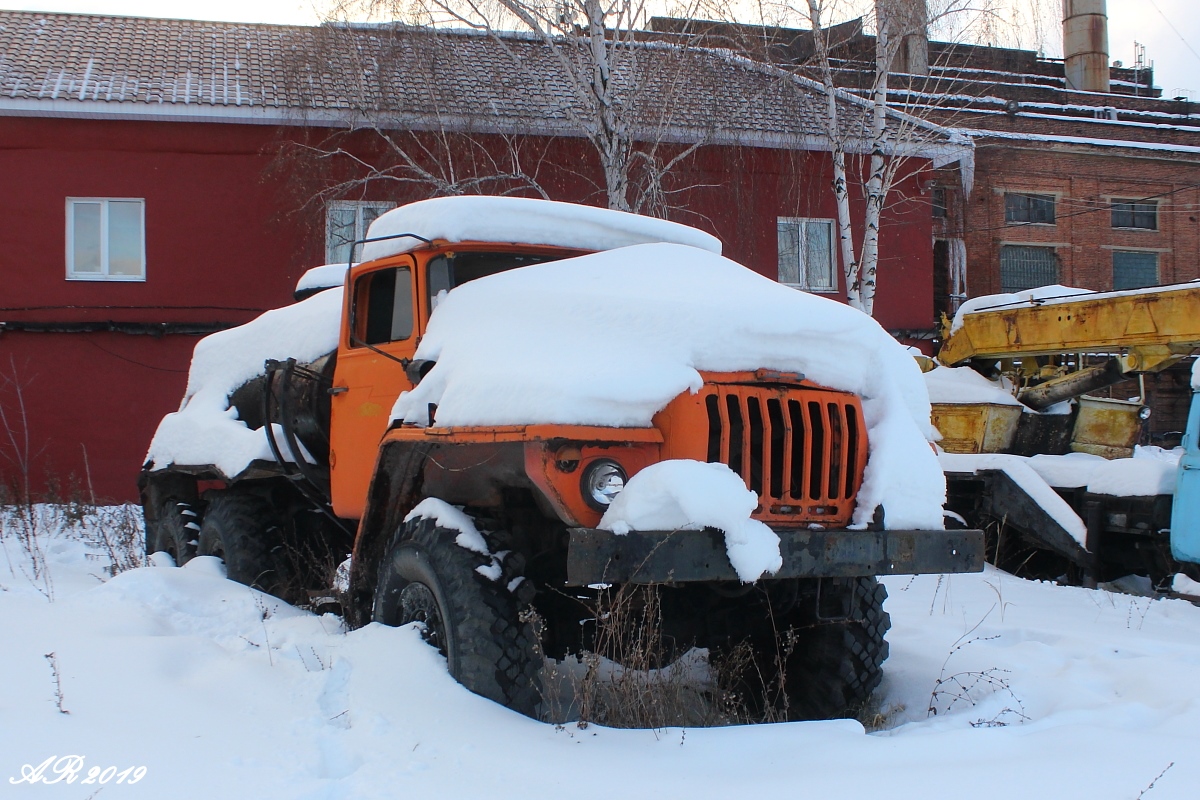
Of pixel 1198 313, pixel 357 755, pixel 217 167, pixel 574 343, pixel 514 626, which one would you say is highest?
pixel 217 167

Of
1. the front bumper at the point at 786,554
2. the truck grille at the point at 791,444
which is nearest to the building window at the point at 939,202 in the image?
the front bumper at the point at 786,554

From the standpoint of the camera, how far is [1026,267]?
79.3ft

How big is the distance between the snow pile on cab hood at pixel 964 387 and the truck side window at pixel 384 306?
303 inches

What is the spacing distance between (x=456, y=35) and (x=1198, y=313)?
10.8 meters

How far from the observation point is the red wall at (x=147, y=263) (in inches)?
588

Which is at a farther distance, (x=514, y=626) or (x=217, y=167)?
(x=217, y=167)

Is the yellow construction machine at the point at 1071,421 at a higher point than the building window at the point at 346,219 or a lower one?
lower

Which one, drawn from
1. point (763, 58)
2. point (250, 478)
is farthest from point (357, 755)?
point (763, 58)

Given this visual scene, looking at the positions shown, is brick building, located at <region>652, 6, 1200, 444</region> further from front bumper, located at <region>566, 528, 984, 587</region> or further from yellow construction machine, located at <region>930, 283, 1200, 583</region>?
front bumper, located at <region>566, 528, 984, 587</region>

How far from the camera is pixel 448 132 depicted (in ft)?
49.6

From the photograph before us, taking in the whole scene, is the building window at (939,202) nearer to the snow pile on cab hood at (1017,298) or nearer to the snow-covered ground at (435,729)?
the snow pile on cab hood at (1017,298)

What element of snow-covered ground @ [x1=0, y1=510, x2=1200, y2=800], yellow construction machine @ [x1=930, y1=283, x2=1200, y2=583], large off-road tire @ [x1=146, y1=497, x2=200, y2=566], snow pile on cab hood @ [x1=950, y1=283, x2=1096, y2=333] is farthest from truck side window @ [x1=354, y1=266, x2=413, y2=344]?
snow pile on cab hood @ [x1=950, y1=283, x2=1096, y2=333]

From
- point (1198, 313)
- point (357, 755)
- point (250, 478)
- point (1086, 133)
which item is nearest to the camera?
point (357, 755)

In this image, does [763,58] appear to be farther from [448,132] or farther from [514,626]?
[514,626]
